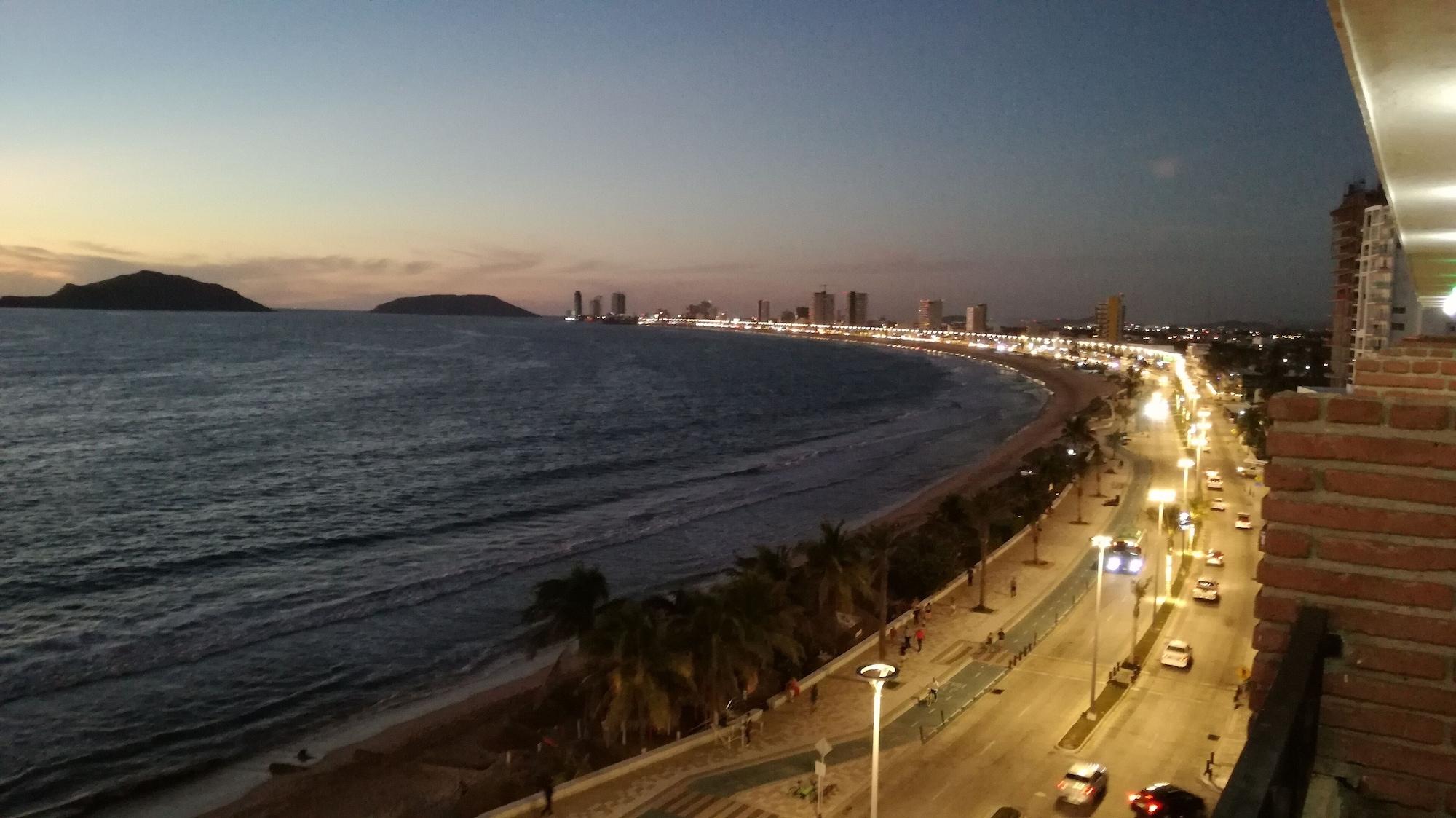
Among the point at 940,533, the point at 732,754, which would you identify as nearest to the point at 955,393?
the point at 940,533

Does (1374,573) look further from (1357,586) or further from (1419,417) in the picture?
(1419,417)

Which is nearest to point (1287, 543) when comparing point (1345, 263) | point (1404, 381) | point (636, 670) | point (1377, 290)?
point (1404, 381)

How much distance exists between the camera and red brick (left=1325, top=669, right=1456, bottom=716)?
9.33ft

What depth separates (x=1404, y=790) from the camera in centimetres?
290

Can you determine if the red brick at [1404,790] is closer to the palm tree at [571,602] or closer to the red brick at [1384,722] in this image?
the red brick at [1384,722]

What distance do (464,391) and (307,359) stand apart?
49.5 meters

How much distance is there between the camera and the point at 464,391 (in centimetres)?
10162

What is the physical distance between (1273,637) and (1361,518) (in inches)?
17.7

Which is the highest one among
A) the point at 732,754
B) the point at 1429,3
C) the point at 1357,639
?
the point at 1429,3

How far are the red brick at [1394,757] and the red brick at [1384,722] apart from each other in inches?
1.3

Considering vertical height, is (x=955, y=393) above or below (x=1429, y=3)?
below

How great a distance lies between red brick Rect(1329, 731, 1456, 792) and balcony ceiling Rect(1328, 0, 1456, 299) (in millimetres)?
1767

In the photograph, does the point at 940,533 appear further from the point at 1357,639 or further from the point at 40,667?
the point at 1357,639

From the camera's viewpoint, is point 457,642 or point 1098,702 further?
point 457,642
